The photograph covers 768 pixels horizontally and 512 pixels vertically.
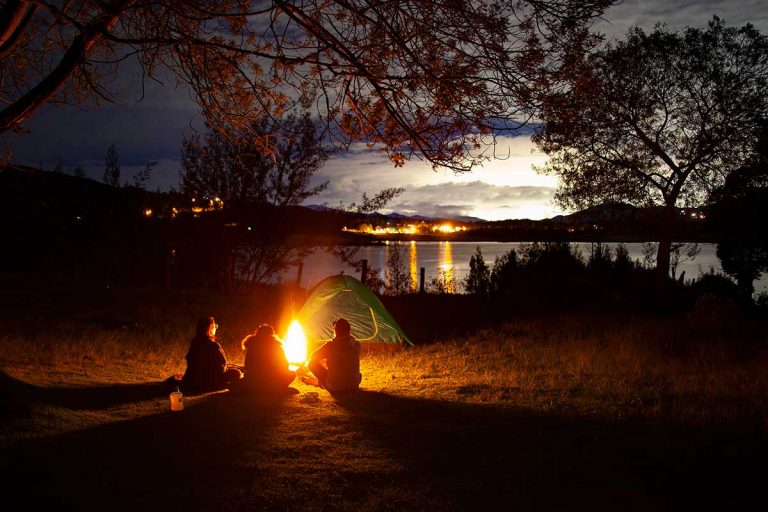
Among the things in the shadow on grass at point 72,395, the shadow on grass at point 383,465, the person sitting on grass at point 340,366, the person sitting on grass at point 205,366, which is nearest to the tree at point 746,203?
the shadow on grass at point 383,465

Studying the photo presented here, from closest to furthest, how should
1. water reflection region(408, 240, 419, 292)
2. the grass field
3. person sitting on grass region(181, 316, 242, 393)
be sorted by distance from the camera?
the grass field < person sitting on grass region(181, 316, 242, 393) < water reflection region(408, 240, 419, 292)

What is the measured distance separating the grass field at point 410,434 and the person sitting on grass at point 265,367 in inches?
12.4

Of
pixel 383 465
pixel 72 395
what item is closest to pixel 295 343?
pixel 72 395

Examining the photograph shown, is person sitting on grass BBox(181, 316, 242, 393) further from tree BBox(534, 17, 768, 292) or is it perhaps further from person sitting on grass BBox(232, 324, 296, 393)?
tree BBox(534, 17, 768, 292)

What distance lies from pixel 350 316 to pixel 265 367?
5070mm

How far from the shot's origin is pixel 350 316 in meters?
13.2

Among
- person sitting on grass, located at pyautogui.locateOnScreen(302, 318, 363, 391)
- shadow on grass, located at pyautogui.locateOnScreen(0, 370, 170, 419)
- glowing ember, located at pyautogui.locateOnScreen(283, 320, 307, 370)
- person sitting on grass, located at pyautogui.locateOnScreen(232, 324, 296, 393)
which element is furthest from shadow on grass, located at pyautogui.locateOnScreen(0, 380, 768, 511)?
glowing ember, located at pyautogui.locateOnScreen(283, 320, 307, 370)

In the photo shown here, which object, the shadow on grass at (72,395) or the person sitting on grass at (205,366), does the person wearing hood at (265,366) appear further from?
the shadow on grass at (72,395)

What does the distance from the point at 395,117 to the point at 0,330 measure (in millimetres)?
9461

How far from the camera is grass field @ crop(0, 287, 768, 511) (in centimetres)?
448

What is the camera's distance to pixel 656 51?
16828mm

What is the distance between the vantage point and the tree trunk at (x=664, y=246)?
1762 cm

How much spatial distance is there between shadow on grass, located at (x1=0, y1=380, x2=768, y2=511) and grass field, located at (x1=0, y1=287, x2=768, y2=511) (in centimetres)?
2

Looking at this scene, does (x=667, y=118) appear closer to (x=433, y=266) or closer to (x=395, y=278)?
(x=395, y=278)
